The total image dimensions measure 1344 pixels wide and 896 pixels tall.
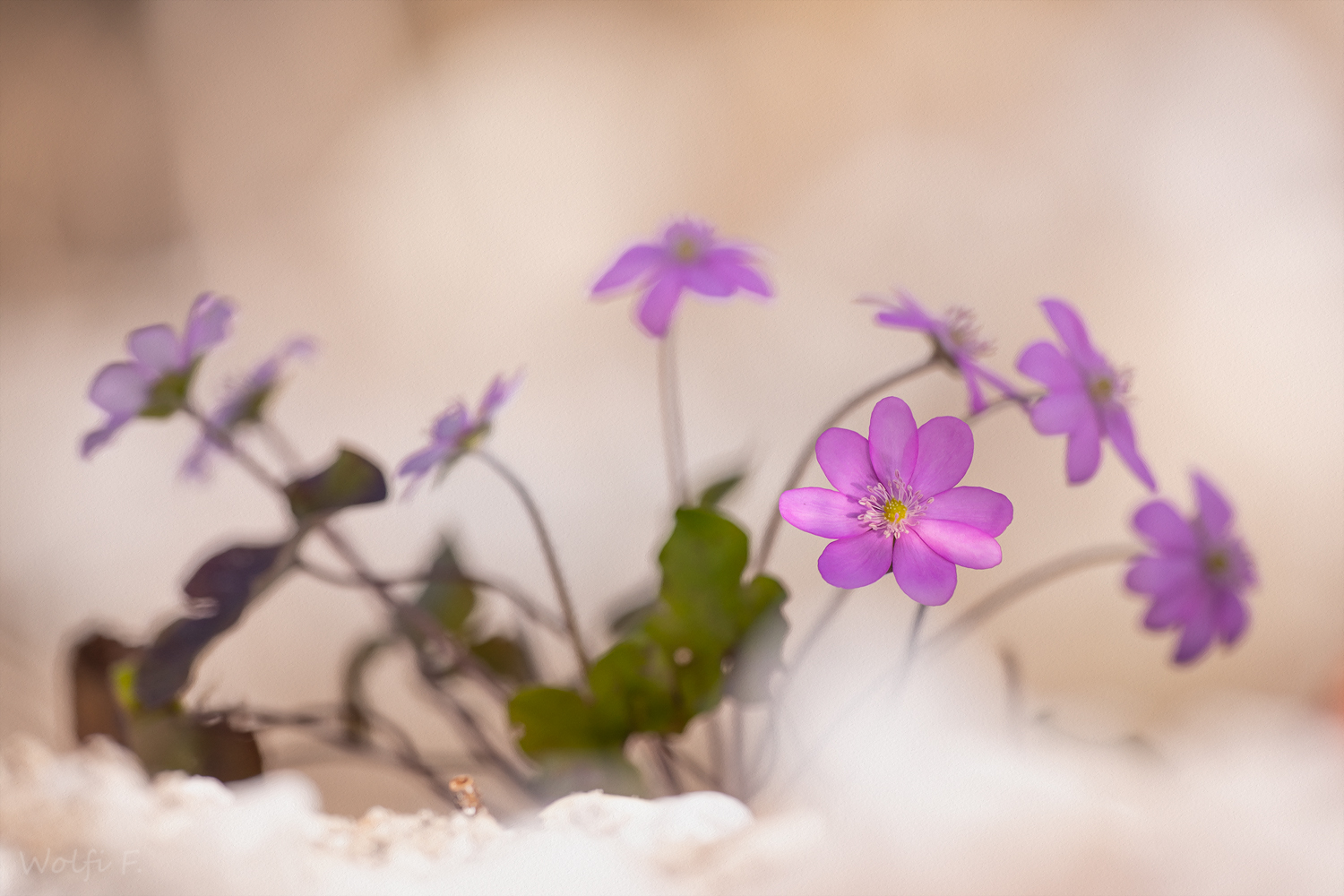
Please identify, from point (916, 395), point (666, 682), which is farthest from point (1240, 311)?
point (666, 682)

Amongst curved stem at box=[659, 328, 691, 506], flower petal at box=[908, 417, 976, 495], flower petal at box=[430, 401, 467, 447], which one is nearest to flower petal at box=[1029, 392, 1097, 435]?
flower petal at box=[908, 417, 976, 495]

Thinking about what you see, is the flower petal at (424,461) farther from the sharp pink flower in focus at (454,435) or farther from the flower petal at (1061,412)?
the flower petal at (1061,412)

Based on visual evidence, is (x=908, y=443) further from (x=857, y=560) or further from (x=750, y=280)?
(x=750, y=280)

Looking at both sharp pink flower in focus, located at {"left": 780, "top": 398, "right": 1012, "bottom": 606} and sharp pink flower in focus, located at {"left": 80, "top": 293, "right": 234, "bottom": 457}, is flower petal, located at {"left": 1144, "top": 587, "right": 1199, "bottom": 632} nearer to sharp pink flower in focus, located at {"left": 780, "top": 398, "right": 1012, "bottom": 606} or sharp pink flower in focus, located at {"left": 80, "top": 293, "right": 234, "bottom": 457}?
sharp pink flower in focus, located at {"left": 780, "top": 398, "right": 1012, "bottom": 606}

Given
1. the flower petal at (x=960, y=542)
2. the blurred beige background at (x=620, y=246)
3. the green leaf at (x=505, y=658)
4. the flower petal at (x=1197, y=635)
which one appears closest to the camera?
the flower petal at (x=960, y=542)

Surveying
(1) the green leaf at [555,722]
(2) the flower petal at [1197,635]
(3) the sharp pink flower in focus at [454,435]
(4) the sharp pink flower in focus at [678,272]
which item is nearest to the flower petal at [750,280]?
(4) the sharp pink flower in focus at [678,272]

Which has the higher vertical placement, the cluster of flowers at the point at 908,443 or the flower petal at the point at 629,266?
the flower petal at the point at 629,266
